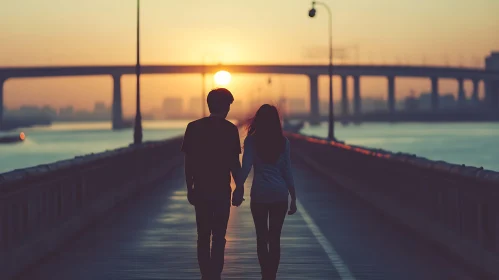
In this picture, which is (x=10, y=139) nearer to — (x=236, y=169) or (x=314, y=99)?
(x=314, y=99)

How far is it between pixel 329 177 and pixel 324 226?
57.6ft

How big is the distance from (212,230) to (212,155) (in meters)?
0.73

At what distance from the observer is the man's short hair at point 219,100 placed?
392 inches

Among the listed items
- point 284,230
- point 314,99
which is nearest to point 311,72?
point 314,99

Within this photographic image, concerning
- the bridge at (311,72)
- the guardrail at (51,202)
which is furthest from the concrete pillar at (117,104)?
the guardrail at (51,202)

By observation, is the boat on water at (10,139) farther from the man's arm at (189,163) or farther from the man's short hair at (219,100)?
the man's short hair at (219,100)

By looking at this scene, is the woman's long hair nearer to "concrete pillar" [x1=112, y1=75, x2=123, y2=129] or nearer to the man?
the man

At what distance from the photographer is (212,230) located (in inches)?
400

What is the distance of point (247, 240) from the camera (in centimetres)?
1606

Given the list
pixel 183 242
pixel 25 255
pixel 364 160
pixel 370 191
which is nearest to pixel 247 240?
pixel 183 242

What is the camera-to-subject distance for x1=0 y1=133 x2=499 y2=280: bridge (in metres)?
12.2

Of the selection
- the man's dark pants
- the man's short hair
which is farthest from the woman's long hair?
the man's dark pants

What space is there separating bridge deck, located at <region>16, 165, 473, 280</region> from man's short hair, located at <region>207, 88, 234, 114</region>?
8.42ft

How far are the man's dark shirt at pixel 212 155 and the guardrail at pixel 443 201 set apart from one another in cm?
336
